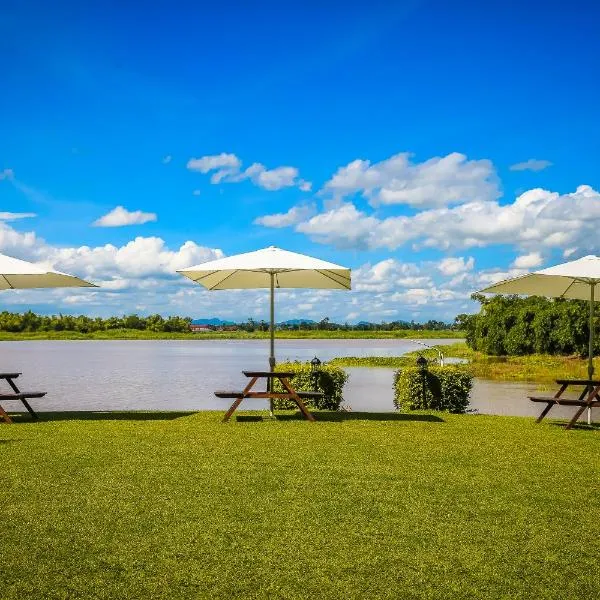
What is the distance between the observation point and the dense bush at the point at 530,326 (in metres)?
40.2

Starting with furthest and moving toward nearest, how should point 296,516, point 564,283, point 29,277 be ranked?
1. point 564,283
2. point 29,277
3. point 296,516

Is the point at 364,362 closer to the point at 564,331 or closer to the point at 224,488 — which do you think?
the point at 564,331

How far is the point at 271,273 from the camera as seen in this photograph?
1178 cm

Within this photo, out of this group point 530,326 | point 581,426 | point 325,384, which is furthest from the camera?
point 530,326

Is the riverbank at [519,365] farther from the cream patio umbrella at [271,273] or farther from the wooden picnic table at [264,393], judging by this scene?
the wooden picnic table at [264,393]

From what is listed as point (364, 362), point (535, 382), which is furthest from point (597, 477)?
point (364, 362)

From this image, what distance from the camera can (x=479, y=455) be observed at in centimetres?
827

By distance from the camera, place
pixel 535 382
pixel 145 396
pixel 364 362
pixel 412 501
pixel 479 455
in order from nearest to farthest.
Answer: pixel 412 501 → pixel 479 455 → pixel 145 396 → pixel 535 382 → pixel 364 362

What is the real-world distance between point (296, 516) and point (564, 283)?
8.41 meters

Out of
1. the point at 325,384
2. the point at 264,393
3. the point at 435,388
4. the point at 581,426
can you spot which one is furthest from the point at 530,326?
the point at 264,393

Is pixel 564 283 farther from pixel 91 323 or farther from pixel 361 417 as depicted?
pixel 91 323

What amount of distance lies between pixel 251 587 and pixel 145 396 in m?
17.3

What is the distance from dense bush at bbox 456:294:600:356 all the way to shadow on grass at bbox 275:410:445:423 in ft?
98.2

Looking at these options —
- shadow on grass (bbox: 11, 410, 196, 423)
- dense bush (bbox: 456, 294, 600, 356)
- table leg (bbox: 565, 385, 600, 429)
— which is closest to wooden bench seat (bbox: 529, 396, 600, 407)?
table leg (bbox: 565, 385, 600, 429)
